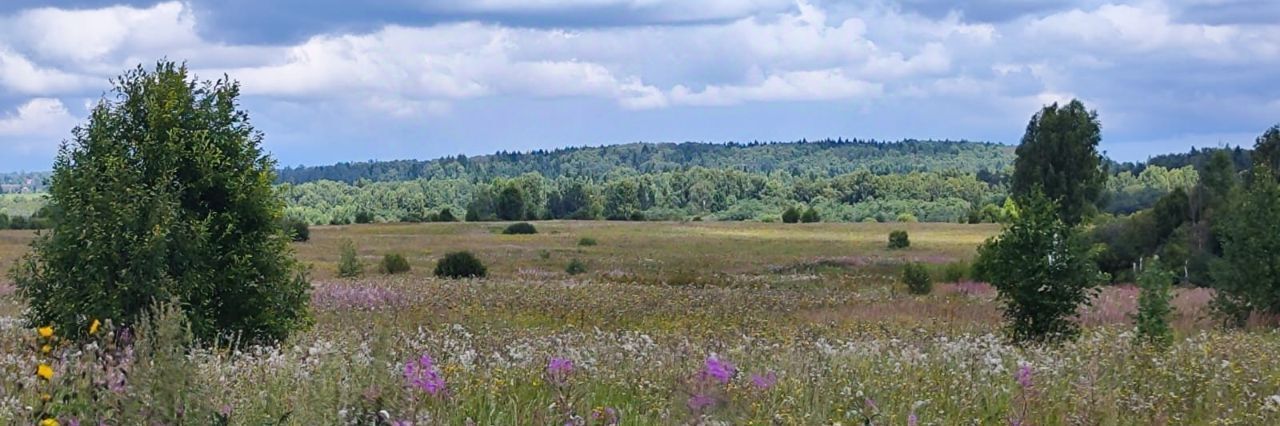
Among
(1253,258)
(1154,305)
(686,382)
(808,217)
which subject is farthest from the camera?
(808,217)

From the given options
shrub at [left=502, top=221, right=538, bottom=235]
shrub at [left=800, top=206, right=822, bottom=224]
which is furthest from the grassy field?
shrub at [left=800, top=206, right=822, bottom=224]

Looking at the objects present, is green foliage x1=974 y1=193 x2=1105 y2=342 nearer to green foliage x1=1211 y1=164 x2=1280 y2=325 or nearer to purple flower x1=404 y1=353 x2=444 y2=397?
green foliage x1=1211 y1=164 x2=1280 y2=325

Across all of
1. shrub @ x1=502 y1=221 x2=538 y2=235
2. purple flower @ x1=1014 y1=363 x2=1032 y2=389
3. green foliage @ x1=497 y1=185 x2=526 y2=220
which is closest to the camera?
purple flower @ x1=1014 y1=363 x2=1032 y2=389

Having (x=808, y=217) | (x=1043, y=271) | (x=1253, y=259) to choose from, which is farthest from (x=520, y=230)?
(x=1043, y=271)

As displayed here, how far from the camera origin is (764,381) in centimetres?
625

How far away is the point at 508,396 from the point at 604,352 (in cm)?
165

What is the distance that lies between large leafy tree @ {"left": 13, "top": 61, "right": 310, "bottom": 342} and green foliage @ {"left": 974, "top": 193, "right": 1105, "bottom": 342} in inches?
362

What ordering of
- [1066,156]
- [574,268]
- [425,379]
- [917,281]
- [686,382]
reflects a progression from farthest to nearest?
[1066,156], [574,268], [917,281], [425,379], [686,382]

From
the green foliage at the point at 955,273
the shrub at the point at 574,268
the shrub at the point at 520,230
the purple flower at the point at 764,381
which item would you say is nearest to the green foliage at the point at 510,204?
the shrub at the point at 520,230

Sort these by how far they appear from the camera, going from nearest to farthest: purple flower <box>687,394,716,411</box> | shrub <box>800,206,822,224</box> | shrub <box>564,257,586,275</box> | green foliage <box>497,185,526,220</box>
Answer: purple flower <box>687,394,716,411</box>
shrub <box>564,257,586,275</box>
shrub <box>800,206,822,224</box>
green foliage <box>497,185,526,220</box>

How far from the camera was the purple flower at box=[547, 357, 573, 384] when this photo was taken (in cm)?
605

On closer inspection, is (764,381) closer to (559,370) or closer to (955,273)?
(559,370)

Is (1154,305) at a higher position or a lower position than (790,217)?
higher

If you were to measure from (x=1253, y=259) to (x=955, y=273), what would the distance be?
24941mm
